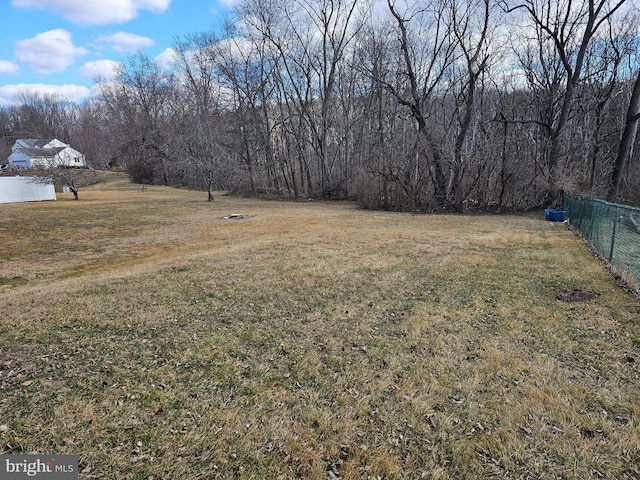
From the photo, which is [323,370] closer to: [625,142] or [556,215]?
[556,215]

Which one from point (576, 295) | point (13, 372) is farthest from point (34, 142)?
point (576, 295)

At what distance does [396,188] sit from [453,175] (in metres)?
2.58

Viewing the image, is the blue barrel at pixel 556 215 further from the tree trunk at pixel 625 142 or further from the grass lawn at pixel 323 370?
the grass lawn at pixel 323 370

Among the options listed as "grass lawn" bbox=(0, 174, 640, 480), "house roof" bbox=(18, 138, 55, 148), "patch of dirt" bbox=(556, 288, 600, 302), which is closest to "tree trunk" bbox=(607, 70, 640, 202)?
"grass lawn" bbox=(0, 174, 640, 480)

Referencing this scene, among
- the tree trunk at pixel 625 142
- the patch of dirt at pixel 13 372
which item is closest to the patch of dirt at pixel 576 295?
the patch of dirt at pixel 13 372

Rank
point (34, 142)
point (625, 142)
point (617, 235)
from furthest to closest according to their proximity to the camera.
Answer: point (34, 142)
point (625, 142)
point (617, 235)

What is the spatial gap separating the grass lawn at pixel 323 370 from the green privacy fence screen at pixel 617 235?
1.22ft

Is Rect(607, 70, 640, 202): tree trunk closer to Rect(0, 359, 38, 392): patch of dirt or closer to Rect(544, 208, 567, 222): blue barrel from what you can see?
Rect(544, 208, 567, 222): blue barrel

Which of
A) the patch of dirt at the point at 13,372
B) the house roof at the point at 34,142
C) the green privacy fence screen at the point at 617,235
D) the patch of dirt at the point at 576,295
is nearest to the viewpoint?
the patch of dirt at the point at 13,372

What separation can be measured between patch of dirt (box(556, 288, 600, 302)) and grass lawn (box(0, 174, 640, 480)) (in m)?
0.13

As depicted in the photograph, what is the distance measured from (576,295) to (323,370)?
3.93 m

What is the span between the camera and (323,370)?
2.98 metres

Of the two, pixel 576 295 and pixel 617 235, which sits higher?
pixel 617 235

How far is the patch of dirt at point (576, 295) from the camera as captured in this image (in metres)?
4.57
